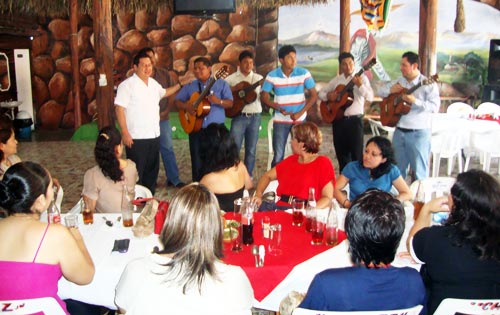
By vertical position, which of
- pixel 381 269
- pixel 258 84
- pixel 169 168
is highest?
pixel 258 84

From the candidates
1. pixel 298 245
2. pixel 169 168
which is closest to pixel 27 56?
pixel 169 168

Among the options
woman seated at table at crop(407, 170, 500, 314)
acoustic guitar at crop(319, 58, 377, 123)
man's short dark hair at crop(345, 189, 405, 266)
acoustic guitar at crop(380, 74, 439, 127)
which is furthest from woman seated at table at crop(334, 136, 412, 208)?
acoustic guitar at crop(319, 58, 377, 123)

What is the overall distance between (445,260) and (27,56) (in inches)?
421

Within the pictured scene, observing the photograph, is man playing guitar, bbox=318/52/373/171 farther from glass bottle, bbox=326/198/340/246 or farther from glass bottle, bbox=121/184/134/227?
glass bottle, bbox=121/184/134/227

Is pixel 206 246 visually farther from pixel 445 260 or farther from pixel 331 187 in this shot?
pixel 331 187

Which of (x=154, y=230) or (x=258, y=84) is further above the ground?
(x=258, y=84)

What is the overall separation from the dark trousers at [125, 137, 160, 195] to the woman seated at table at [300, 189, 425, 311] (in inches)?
145

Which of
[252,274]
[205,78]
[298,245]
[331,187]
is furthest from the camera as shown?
[205,78]

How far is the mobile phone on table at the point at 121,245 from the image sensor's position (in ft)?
8.82

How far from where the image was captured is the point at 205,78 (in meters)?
6.03

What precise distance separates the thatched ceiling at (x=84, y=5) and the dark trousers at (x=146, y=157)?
5786 mm

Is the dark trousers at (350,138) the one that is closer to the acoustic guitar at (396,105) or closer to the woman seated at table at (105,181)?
the acoustic guitar at (396,105)

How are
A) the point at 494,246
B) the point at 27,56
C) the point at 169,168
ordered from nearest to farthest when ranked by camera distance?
the point at 494,246 → the point at 169,168 → the point at 27,56

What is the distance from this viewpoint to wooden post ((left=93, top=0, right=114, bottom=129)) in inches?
253
